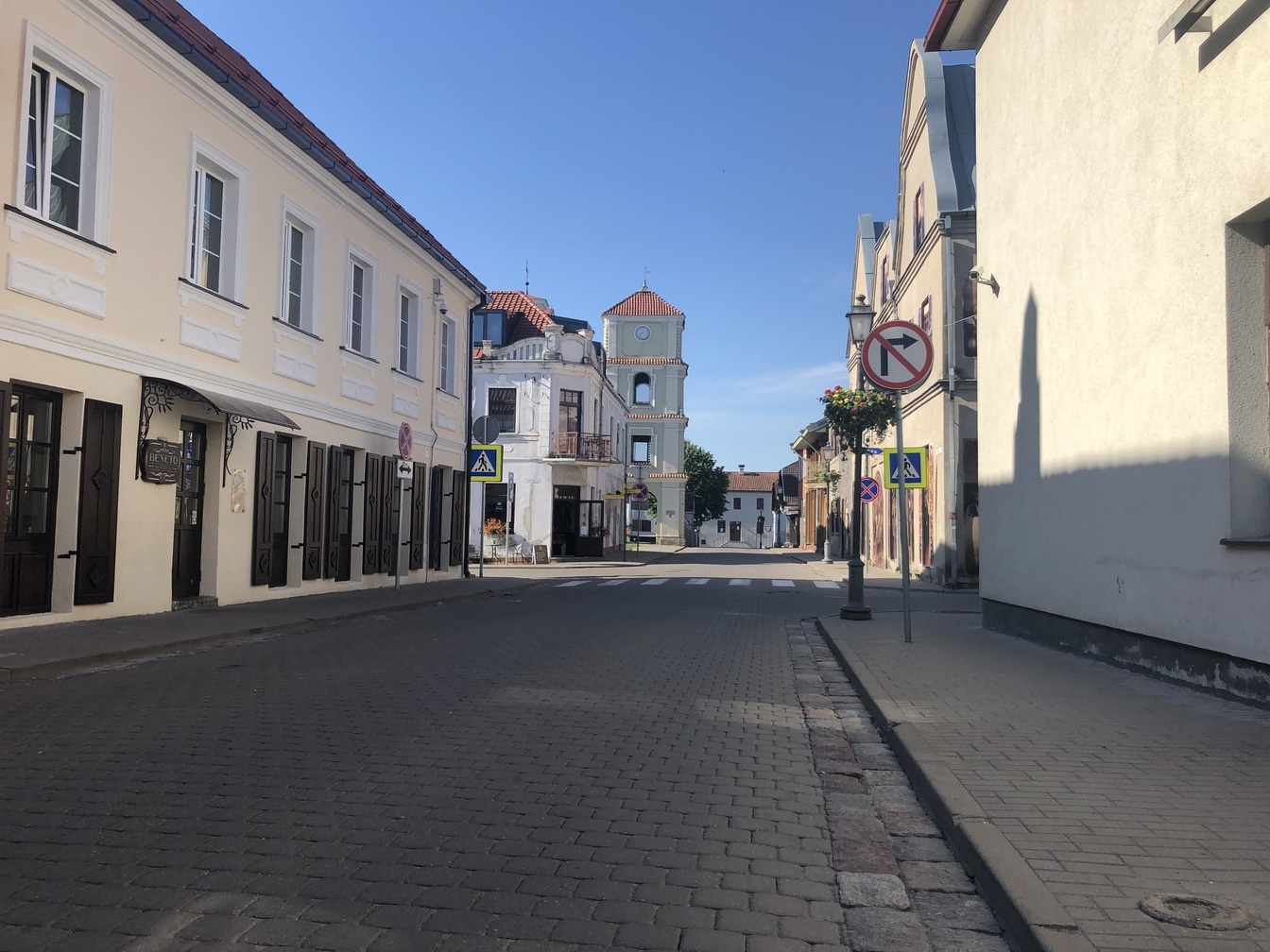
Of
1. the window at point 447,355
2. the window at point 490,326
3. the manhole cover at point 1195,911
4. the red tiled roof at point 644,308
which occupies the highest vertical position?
the red tiled roof at point 644,308

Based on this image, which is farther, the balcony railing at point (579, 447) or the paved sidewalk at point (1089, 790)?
the balcony railing at point (579, 447)

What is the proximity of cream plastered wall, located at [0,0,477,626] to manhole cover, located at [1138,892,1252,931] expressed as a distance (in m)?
10.5

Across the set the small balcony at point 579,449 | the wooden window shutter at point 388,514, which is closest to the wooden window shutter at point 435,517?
the wooden window shutter at point 388,514

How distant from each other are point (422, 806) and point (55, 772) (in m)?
1.99

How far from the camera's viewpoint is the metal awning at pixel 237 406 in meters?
12.5

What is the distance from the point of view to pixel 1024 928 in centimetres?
314

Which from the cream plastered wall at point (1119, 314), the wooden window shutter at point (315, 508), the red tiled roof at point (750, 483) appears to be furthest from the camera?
the red tiled roof at point (750, 483)

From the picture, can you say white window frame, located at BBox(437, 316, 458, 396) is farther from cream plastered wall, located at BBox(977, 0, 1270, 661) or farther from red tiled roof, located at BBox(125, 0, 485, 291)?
cream plastered wall, located at BBox(977, 0, 1270, 661)

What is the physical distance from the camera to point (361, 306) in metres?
19.0

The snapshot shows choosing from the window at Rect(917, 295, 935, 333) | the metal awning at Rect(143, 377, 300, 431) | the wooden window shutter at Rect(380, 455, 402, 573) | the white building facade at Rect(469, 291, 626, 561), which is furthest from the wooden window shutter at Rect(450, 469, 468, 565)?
the white building facade at Rect(469, 291, 626, 561)

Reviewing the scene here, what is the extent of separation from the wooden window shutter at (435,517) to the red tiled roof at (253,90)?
5.36 m

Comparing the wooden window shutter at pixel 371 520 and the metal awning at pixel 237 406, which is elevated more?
the metal awning at pixel 237 406

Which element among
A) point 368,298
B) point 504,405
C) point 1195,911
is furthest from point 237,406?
point 504,405

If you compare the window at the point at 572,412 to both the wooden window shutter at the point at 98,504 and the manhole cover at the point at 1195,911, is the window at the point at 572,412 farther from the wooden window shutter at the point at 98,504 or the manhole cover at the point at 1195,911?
the manhole cover at the point at 1195,911
